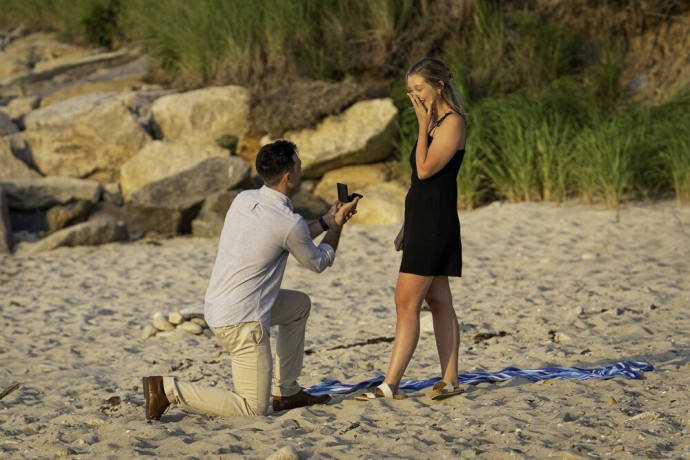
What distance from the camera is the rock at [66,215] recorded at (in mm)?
11367

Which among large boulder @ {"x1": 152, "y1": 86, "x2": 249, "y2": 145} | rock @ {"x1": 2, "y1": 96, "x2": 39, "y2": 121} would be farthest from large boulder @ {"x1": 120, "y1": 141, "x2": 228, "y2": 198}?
rock @ {"x1": 2, "y1": 96, "x2": 39, "y2": 121}

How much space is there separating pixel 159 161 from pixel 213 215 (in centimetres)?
159

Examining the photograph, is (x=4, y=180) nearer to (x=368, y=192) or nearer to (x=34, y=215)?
(x=34, y=215)

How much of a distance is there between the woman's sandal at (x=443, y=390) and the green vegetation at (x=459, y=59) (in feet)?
19.8

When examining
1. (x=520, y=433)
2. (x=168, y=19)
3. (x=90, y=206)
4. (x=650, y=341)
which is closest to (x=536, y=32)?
(x=168, y=19)

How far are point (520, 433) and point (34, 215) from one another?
844 cm

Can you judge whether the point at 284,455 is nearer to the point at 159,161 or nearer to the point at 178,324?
the point at 178,324

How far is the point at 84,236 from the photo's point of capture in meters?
10.7

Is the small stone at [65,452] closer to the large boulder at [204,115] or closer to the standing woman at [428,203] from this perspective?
the standing woman at [428,203]

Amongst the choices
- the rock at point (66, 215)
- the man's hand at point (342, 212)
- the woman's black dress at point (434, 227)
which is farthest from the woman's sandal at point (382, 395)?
the rock at point (66, 215)

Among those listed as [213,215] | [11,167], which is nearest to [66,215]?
[11,167]

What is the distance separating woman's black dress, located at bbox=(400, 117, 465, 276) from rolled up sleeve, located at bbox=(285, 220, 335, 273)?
39 centimetres

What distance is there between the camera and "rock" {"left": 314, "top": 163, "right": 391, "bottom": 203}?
11.9 metres

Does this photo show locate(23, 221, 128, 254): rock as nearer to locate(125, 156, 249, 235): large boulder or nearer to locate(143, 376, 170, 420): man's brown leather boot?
locate(125, 156, 249, 235): large boulder
